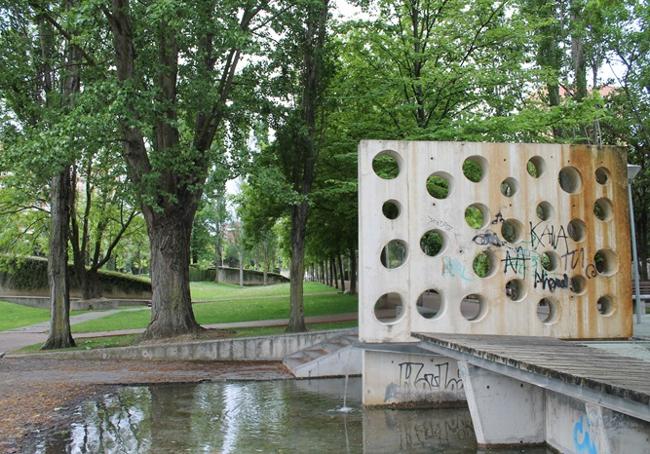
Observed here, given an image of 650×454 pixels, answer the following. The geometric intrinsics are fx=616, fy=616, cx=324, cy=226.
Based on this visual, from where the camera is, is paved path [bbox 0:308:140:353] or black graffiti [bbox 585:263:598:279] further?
paved path [bbox 0:308:140:353]

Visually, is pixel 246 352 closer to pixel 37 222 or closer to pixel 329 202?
pixel 329 202

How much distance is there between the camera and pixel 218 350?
1653cm

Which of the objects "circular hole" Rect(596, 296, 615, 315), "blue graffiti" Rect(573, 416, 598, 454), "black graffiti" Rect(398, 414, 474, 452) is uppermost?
"circular hole" Rect(596, 296, 615, 315)

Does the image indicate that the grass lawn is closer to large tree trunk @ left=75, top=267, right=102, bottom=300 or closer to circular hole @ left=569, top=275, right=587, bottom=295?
circular hole @ left=569, top=275, right=587, bottom=295

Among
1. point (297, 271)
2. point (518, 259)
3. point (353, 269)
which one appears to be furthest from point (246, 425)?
point (353, 269)

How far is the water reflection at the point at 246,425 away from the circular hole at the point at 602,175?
17.3ft

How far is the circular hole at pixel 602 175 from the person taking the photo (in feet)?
38.9

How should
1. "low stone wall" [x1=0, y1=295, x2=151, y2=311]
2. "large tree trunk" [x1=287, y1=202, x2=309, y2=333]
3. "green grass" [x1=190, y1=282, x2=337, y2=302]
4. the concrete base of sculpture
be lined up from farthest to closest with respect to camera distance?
1. "green grass" [x1=190, y1=282, x2=337, y2=302]
2. "low stone wall" [x1=0, y1=295, x2=151, y2=311]
3. "large tree trunk" [x1=287, y1=202, x2=309, y2=333]
4. the concrete base of sculpture

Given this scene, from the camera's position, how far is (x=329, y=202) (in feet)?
76.0

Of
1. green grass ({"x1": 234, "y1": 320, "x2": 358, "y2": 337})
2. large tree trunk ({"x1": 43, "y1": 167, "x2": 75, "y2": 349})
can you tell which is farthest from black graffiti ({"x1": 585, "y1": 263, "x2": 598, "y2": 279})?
large tree trunk ({"x1": 43, "y1": 167, "x2": 75, "y2": 349})

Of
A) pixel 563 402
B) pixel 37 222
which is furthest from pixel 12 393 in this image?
pixel 37 222

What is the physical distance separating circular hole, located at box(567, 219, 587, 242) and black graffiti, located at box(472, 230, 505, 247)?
1.47 metres

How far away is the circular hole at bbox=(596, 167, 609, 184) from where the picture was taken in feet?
38.9

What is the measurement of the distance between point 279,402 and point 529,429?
4731 millimetres
